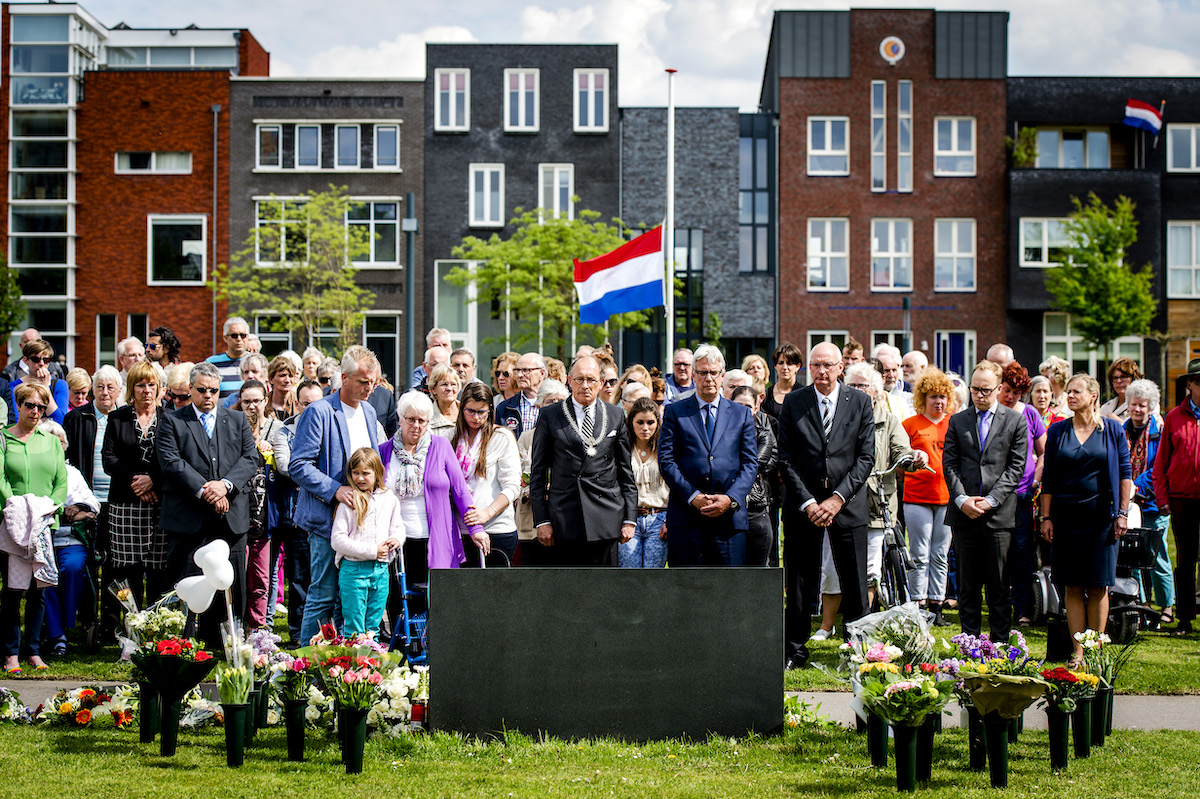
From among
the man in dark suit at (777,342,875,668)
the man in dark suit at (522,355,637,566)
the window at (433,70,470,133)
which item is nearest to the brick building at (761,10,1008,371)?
the window at (433,70,470,133)

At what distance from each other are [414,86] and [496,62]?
2.89 m

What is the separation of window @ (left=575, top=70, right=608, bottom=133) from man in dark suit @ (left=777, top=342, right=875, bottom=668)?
30.7m

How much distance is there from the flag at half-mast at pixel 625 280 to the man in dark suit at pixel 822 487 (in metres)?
5.28

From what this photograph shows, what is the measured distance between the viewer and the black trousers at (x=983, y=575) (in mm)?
8664

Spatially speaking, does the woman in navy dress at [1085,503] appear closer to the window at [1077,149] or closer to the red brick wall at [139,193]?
the window at [1077,149]

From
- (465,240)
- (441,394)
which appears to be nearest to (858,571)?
(441,394)

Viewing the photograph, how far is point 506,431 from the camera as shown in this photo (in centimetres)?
880

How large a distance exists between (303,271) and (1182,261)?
29617mm

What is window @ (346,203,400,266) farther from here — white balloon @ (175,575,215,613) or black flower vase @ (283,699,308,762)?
black flower vase @ (283,699,308,762)

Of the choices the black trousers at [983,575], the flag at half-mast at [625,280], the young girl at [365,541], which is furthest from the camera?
the flag at half-mast at [625,280]

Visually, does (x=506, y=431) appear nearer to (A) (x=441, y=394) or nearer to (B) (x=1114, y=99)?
(A) (x=441, y=394)

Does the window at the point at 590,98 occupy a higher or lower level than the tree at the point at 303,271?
higher

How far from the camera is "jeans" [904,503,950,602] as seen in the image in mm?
10680

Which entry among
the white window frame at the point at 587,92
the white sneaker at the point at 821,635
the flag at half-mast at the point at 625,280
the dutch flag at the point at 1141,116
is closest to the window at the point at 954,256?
the dutch flag at the point at 1141,116
